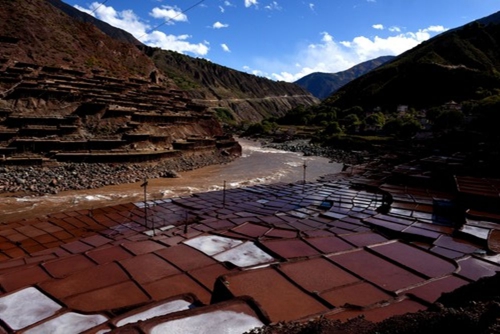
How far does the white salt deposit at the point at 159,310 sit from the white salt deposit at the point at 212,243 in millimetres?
1924

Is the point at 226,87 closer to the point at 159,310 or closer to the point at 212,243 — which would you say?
the point at 212,243

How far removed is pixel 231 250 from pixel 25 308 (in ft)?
9.46

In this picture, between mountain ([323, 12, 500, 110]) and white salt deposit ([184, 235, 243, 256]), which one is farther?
mountain ([323, 12, 500, 110])

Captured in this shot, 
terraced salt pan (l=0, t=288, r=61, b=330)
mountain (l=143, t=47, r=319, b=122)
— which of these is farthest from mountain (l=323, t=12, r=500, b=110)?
terraced salt pan (l=0, t=288, r=61, b=330)

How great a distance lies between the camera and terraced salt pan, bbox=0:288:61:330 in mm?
3531

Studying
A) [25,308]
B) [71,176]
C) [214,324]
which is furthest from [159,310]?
[71,176]

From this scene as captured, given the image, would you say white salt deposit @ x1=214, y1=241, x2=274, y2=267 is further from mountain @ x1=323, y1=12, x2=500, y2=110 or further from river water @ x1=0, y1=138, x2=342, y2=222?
mountain @ x1=323, y1=12, x2=500, y2=110

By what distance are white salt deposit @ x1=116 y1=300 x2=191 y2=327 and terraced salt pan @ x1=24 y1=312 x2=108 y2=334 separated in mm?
423

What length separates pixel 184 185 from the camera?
21578 mm

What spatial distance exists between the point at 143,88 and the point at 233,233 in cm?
3577

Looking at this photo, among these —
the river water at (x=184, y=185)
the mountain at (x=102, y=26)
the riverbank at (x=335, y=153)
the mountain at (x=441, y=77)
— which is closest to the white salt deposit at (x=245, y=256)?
the river water at (x=184, y=185)

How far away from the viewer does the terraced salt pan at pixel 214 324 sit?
8.71ft

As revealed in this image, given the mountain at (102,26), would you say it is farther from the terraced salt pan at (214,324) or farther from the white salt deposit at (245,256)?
the terraced salt pan at (214,324)

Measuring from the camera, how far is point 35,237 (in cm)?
845
